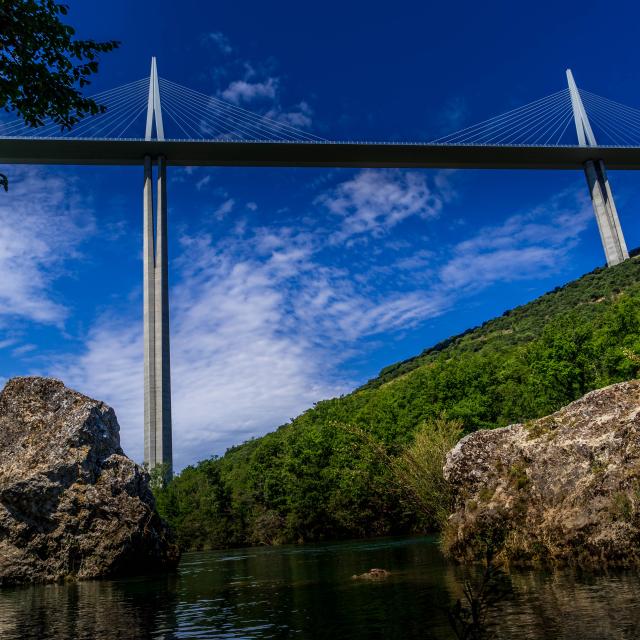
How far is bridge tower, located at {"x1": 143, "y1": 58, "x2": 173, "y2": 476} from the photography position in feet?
195

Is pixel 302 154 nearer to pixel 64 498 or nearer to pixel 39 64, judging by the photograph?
pixel 64 498

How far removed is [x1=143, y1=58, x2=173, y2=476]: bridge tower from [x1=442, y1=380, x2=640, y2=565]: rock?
44.8 meters

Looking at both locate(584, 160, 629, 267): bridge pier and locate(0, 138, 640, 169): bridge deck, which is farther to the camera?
locate(584, 160, 629, 267): bridge pier

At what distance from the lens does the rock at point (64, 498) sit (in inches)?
1031

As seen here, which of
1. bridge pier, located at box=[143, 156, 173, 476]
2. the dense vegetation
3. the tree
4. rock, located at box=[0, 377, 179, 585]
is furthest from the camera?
bridge pier, located at box=[143, 156, 173, 476]

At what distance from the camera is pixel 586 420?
648 inches

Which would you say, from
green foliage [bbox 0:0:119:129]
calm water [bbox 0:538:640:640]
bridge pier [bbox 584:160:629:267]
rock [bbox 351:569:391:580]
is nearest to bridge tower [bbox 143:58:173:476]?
calm water [bbox 0:538:640:640]

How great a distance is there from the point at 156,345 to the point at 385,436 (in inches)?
951

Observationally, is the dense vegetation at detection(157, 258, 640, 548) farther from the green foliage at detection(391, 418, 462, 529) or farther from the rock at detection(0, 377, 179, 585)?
the rock at detection(0, 377, 179, 585)

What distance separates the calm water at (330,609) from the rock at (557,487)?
102 cm

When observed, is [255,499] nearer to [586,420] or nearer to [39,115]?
[586,420]

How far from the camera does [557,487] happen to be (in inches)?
623

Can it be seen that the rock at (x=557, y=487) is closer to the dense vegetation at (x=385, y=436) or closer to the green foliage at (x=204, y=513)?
the dense vegetation at (x=385, y=436)

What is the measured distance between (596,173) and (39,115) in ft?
324
